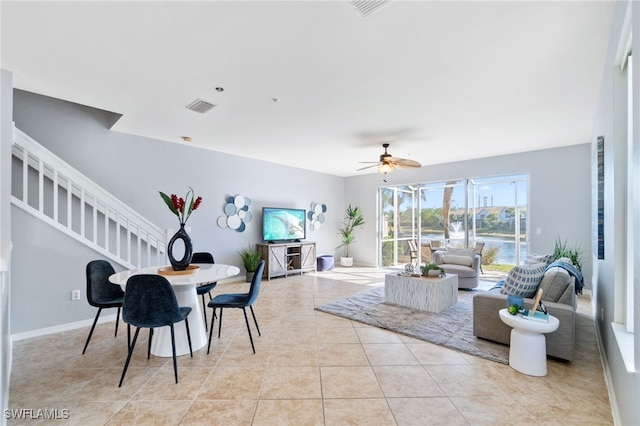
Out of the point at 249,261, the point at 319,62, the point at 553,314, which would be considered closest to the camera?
the point at 319,62

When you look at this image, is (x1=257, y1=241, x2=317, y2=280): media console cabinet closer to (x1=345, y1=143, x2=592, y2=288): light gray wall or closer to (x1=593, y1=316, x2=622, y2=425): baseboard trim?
(x1=345, y1=143, x2=592, y2=288): light gray wall

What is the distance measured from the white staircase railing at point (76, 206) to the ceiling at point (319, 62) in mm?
838

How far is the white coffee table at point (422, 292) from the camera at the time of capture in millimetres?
3998

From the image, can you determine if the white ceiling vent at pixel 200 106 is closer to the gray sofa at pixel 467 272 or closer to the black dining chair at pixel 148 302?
the black dining chair at pixel 148 302

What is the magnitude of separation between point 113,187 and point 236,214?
7.22 feet

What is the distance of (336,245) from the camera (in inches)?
341

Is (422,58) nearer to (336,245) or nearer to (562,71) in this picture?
(562,71)

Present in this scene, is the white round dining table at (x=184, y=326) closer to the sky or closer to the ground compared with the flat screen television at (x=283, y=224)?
closer to the ground

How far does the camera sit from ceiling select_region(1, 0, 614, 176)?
77.7 inches

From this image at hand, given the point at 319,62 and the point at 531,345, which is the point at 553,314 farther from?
the point at 319,62

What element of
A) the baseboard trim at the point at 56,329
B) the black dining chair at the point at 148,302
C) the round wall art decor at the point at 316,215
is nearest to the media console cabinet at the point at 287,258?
the round wall art decor at the point at 316,215

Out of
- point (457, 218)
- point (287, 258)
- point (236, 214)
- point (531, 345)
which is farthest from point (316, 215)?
point (531, 345)

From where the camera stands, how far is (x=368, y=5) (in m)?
1.85

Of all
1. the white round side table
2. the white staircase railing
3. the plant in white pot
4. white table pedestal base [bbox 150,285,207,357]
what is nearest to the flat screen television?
the plant in white pot
